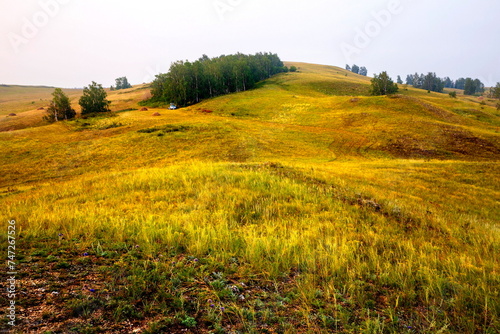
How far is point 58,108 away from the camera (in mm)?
68688

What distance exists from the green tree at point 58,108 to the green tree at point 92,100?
5.78 metres

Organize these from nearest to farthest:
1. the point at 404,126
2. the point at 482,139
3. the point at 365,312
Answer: the point at 365,312, the point at 482,139, the point at 404,126

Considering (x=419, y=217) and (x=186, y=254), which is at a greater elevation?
(x=186, y=254)

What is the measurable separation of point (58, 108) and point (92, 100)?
1030cm

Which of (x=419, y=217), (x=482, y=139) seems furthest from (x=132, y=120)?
(x=482, y=139)

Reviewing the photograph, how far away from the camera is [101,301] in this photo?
9.37ft

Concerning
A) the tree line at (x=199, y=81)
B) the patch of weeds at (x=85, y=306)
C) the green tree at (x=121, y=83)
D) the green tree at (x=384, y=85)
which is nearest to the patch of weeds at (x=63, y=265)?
the patch of weeds at (x=85, y=306)

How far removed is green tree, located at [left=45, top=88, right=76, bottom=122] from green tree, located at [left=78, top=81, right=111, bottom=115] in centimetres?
578

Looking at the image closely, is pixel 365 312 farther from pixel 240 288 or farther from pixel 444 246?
pixel 444 246

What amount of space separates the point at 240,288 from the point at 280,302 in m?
0.67

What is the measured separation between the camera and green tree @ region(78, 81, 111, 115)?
75438 millimetres

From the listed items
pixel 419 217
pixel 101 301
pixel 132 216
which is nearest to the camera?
pixel 101 301

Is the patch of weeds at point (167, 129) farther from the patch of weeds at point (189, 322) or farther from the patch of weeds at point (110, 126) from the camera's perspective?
→ the patch of weeds at point (189, 322)

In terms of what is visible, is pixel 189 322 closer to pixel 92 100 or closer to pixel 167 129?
pixel 167 129
